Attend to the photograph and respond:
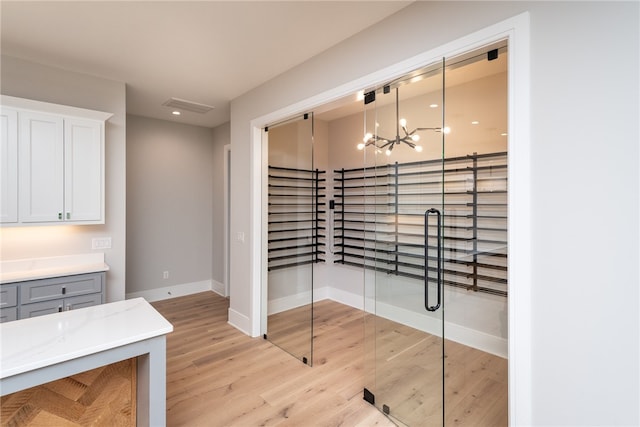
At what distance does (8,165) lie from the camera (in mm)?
2590

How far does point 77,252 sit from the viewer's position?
3.15 m

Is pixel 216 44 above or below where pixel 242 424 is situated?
above

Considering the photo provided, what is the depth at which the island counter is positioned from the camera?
1231 millimetres

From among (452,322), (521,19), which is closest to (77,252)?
(452,322)

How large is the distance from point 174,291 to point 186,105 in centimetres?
291

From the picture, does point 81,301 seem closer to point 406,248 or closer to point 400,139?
point 406,248

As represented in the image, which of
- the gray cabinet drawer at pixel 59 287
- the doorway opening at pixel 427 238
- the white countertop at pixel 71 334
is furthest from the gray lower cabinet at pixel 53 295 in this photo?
the doorway opening at pixel 427 238

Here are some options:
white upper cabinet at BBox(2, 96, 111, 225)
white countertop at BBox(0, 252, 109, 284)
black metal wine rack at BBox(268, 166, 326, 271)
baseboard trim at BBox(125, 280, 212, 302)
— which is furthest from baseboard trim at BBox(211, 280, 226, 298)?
white upper cabinet at BBox(2, 96, 111, 225)

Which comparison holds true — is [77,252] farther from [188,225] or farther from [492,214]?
[492,214]

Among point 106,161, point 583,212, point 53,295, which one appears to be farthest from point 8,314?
point 583,212

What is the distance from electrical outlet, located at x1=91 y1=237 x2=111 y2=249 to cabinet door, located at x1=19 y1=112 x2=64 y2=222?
48 cm

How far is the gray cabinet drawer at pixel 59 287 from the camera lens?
2.62 m

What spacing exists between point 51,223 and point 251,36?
244 cm

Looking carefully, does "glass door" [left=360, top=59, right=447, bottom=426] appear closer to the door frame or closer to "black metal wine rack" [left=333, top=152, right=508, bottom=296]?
"black metal wine rack" [left=333, top=152, right=508, bottom=296]
